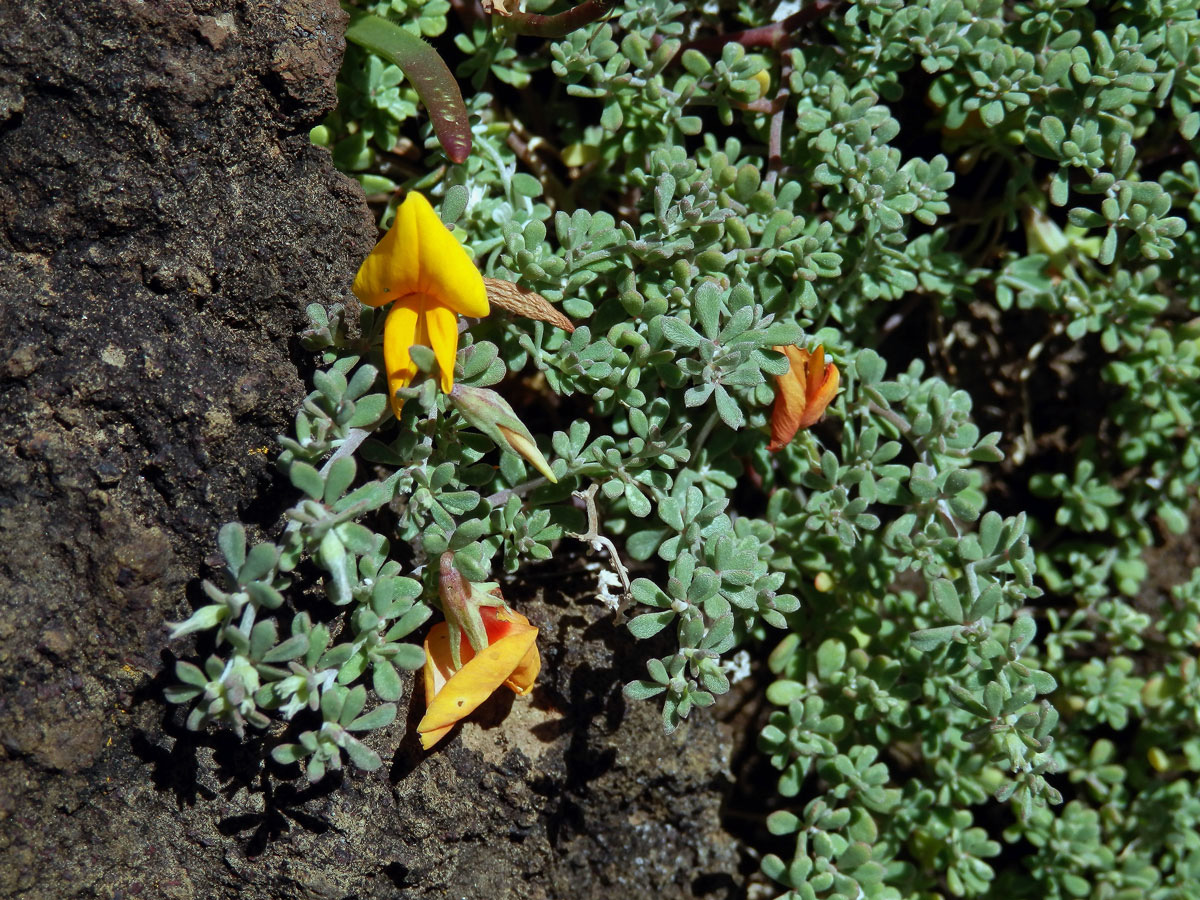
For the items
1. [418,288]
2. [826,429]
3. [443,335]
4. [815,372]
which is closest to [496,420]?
[443,335]

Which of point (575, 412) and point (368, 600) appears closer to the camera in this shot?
point (368, 600)

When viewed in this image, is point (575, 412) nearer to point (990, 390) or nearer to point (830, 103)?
point (830, 103)

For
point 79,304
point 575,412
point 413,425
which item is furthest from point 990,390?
point 79,304

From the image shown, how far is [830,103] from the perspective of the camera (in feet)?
7.46

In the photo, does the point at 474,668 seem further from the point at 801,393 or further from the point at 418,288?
the point at 801,393

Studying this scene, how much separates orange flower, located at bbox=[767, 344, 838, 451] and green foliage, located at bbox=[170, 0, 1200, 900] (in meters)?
0.06

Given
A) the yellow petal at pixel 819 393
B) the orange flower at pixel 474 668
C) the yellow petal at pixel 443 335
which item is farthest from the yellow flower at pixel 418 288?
the yellow petal at pixel 819 393

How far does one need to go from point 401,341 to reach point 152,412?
20.6 inches

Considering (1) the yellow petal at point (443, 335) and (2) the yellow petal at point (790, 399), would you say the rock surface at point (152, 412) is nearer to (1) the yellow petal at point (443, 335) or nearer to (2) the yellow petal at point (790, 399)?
(1) the yellow petal at point (443, 335)

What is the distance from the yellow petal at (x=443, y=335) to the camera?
70.2 inches

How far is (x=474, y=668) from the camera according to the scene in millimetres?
1751

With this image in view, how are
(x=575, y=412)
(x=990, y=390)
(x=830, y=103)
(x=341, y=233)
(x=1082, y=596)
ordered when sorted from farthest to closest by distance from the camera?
(x=990, y=390) → (x=1082, y=596) → (x=575, y=412) → (x=830, y=103) → (x=341, y=233)

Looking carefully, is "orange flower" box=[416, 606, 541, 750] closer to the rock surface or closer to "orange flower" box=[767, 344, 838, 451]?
the rock surface

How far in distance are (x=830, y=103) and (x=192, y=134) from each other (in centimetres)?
149
